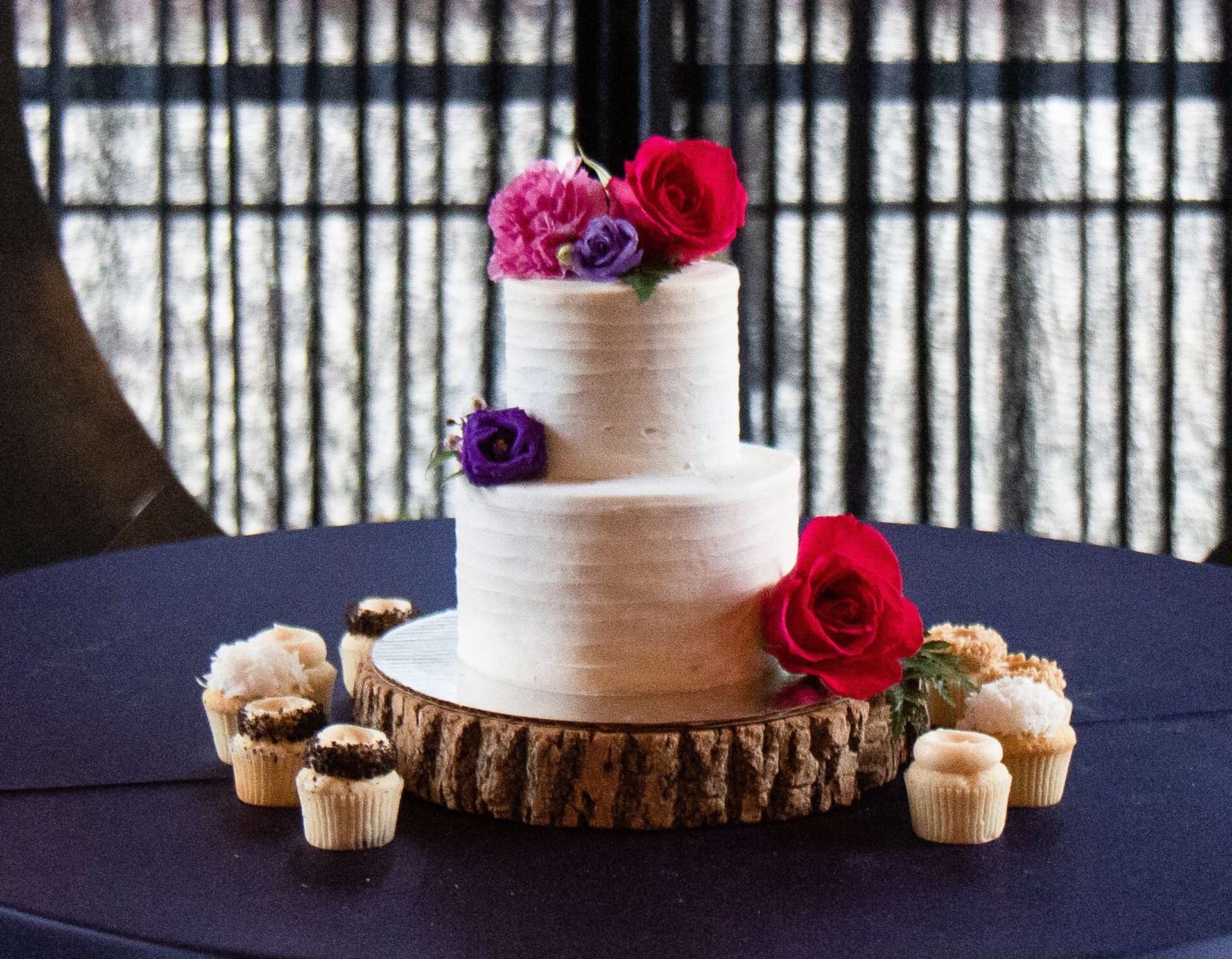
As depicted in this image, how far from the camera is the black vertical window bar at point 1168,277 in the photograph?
139 inches

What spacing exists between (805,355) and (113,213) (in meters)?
1.43

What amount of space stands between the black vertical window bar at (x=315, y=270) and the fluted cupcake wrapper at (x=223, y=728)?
7.05 ft

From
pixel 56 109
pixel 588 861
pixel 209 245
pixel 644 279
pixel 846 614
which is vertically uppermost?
pixel 56 109

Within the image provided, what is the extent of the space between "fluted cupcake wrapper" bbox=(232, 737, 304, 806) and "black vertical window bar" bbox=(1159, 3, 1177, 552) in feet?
8.51

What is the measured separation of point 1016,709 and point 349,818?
547 mm

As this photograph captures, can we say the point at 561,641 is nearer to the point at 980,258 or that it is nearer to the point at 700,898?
the point at 700,898

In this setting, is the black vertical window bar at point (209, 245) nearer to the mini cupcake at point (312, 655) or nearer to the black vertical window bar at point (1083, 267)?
the black vertical window bar at point (1083, 267)

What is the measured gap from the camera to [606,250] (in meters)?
1.51

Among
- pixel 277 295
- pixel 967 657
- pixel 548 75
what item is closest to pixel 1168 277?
pixel 548 75

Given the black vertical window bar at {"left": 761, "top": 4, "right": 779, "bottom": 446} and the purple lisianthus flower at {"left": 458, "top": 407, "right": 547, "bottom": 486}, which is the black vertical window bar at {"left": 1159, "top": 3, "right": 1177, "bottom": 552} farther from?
the purple lisianthus flower at {"left": 458, "top": 407, "right": 547, "bottom": 486}

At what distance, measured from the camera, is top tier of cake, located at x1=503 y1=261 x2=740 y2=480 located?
151 cm

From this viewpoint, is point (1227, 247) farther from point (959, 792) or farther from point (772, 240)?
point (959, 792)

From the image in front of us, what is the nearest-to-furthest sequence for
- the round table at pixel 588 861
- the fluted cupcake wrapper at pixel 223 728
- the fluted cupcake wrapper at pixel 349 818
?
the round table at pixel 588 861 < the fluted cupcake wrapper at pixel 349 818 < the fluted cupcake wrapper at pixel 223 728

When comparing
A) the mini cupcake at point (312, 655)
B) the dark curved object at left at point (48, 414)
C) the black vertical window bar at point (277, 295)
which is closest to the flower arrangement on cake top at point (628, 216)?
the mini cupcake at point (312, 655)
